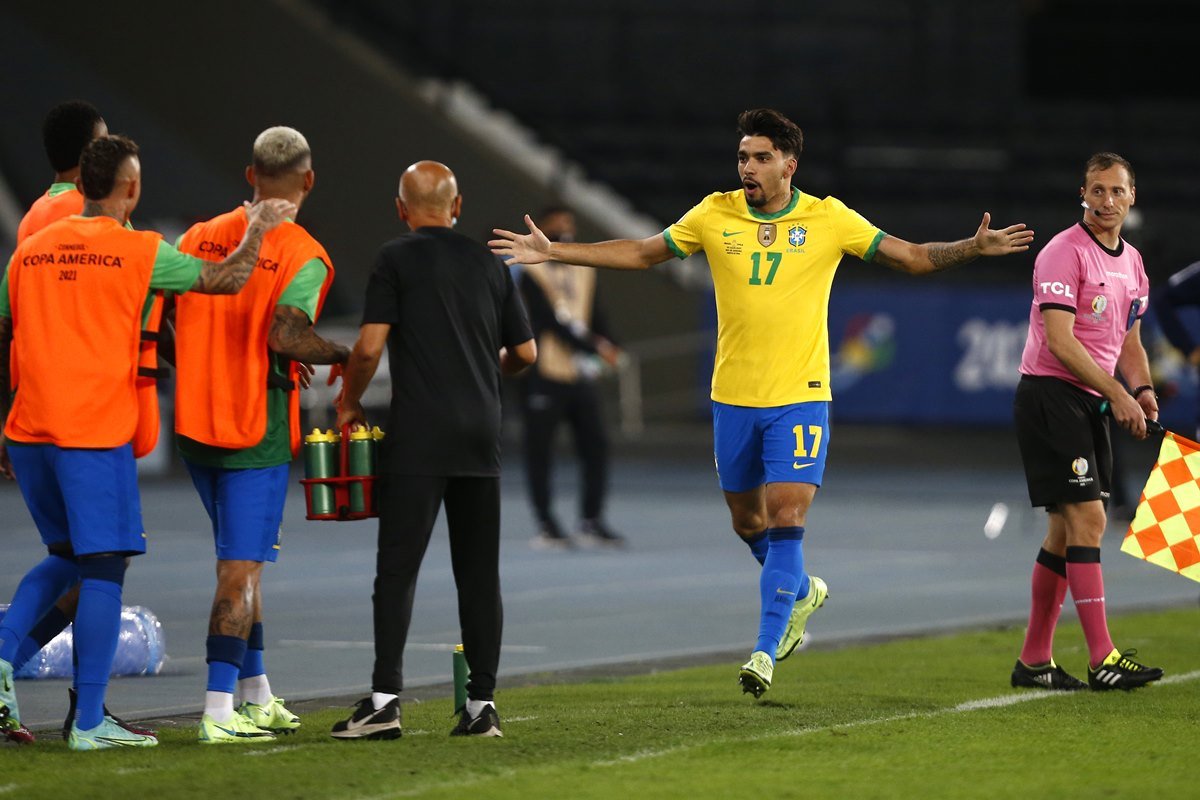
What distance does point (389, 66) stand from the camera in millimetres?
30875

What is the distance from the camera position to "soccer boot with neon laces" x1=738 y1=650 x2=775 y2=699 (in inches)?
322

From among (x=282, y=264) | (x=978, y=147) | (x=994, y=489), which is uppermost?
(x=978, y=147)

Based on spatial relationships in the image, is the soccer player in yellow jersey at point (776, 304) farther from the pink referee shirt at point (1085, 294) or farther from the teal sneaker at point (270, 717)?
the teal sneaker at point (270, 717)

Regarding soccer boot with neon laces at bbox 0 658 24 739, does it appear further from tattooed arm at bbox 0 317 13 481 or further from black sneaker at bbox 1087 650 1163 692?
black sneaker at bbox 1087 650 1163 692

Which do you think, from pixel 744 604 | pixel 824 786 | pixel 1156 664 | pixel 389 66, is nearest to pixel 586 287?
pixel 744 604

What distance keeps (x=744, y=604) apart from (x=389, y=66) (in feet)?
64.2

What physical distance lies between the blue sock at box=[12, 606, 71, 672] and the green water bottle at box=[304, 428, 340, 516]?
1161mm

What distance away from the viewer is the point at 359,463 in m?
7.41

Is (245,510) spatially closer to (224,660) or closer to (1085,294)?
(224,660)

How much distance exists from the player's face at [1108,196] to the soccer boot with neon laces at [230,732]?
4.29 meters

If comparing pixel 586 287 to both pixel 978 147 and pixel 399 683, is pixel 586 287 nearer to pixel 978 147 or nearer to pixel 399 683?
pixel 399 683

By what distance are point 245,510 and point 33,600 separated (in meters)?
0.89

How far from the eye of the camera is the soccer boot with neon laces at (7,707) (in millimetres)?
7375

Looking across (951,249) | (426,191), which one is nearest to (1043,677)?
(951,249)
